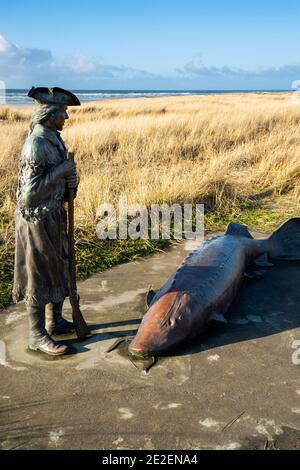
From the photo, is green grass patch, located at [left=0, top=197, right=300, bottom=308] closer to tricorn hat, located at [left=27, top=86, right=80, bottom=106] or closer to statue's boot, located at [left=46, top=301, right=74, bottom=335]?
statue's boot, located at [left=46, top=301, right=74, bottom=335]

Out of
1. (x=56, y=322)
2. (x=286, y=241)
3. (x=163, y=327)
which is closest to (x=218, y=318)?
(x=163, y=327)

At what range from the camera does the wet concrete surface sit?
2.73 m

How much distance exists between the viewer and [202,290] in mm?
3848

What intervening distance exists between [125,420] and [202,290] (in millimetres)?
1337

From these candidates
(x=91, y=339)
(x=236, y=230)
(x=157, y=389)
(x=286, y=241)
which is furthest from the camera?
(x=286, y=241)

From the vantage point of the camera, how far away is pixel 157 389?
3166 millimetres

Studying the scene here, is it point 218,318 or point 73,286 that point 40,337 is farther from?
point 218,318

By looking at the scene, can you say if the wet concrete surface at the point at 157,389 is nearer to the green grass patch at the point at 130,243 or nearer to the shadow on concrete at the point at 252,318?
the shadow on concrete at the point at 252,318

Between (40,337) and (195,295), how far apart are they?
127 cm

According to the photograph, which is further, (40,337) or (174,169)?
(174,169)

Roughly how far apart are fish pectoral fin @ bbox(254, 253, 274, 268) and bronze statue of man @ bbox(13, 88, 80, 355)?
2421 mm

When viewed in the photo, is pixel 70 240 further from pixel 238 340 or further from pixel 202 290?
pixel 238 340

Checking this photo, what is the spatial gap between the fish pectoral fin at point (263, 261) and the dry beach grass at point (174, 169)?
152 centimetres

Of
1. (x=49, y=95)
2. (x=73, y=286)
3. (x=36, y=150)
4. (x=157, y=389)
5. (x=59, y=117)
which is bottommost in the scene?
(x=157, y=389)
